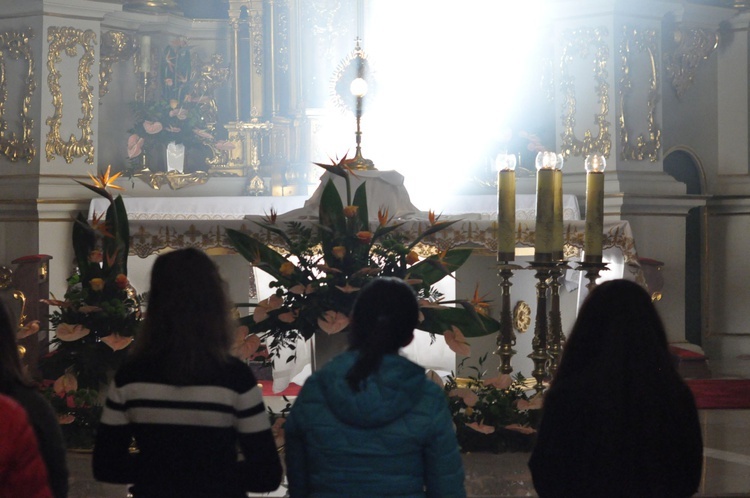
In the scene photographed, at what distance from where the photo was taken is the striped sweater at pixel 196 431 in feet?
8.66

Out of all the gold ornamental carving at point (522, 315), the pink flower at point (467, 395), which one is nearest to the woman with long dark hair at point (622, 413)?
the pink flower at point (467, 395)

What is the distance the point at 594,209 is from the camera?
12.3 ft

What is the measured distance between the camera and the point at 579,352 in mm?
2703

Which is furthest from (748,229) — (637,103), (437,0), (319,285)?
(319,285)

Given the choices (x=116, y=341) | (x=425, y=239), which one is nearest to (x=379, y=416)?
(x=116, y=341)

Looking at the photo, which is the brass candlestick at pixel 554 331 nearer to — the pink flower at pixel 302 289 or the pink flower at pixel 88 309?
the pink flower at pixel 302 289

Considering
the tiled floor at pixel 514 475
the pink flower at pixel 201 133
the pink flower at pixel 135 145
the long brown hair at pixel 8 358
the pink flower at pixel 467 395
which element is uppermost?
the pink flower at pixel 201 133

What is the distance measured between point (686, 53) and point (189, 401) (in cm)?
859

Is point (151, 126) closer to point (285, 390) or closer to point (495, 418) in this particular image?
point (285, 390)

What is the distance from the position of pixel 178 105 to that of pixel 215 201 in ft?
3.89

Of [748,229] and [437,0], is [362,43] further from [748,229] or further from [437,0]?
[748,229]

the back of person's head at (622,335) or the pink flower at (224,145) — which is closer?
the back of person's head at (622,335)

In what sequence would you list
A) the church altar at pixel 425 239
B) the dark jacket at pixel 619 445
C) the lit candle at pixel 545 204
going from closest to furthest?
the dark jacket at pixel 619 445 < the lit candle at pixel 545 204 < the church altar at pixel 425 239

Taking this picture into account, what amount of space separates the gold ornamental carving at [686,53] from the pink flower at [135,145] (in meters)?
4.66
